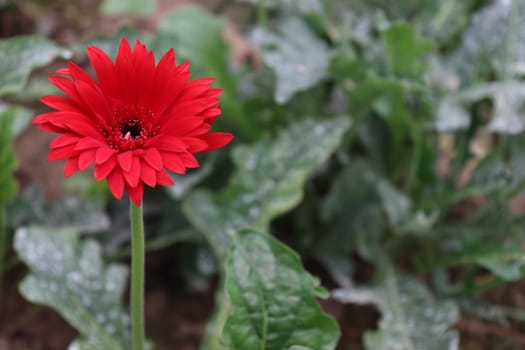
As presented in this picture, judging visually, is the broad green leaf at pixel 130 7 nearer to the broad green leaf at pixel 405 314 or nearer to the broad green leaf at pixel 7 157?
the broad green leaf at pixel 7 157

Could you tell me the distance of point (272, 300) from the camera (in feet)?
3.51

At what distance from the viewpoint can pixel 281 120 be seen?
1753mm

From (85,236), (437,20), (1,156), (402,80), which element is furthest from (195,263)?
(437,20)

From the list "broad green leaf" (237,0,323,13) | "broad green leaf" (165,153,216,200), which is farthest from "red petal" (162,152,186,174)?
"broad green leaf" (237,0,323,13)

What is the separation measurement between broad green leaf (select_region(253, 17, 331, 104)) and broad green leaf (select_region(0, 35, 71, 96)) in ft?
1.68

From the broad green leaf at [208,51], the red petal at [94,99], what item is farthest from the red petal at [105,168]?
the broad green leaf at [208,51]

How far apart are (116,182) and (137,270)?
0.24 meters

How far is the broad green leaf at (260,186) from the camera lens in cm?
145

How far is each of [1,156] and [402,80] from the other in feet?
3.17

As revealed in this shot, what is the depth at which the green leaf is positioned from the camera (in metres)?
1.48

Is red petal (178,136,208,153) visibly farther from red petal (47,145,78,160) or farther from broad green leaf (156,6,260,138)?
broad green leaf (156,6,260,138)

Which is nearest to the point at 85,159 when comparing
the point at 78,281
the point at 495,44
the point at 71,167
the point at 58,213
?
the point at 71,167

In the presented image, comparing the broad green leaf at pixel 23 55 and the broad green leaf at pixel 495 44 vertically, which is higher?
the broad green leaf at pixel 495 44

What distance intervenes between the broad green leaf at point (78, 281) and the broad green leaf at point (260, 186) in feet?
0.77
